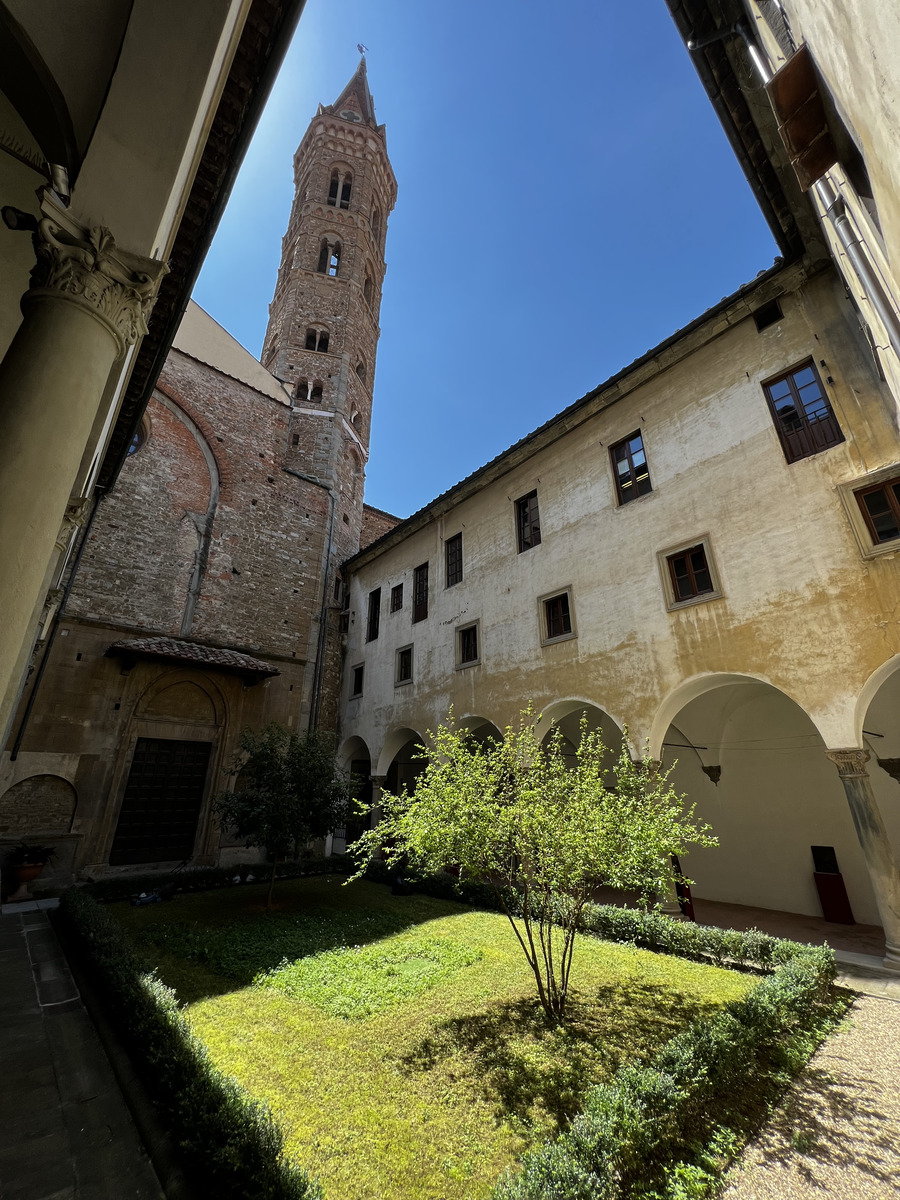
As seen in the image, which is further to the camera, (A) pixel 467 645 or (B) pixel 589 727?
(A) pixel 467 645

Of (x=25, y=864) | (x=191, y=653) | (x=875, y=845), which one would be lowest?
(x=25, y=864)

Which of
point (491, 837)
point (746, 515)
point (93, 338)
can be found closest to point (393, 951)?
point (491, 837)

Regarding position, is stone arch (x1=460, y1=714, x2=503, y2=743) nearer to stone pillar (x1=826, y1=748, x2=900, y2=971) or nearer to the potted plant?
stone pillar (x1=826, y1=748, x2=900, y2=971)

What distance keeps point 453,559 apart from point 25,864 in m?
12.8

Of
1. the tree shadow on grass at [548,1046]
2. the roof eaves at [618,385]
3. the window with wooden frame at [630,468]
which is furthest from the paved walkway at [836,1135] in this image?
the roof eaves at [618,385]

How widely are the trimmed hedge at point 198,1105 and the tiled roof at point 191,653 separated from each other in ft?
30.4

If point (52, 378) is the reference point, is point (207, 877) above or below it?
below

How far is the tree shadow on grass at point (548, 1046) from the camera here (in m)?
3.79

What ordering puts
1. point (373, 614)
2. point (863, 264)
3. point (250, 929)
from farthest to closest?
point (373, 614)
point (250, 929)
point (863, 264)

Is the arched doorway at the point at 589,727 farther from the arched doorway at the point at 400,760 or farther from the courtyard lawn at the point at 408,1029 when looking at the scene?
the courtyard lawn at the point at 408,1029

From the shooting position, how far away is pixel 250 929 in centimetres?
831

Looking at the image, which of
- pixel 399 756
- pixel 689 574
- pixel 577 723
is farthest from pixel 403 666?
pixel 689 574

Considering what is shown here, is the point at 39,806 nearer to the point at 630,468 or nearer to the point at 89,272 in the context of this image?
the point at 89,272

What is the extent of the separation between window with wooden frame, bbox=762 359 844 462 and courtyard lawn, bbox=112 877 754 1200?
8.31 meters
